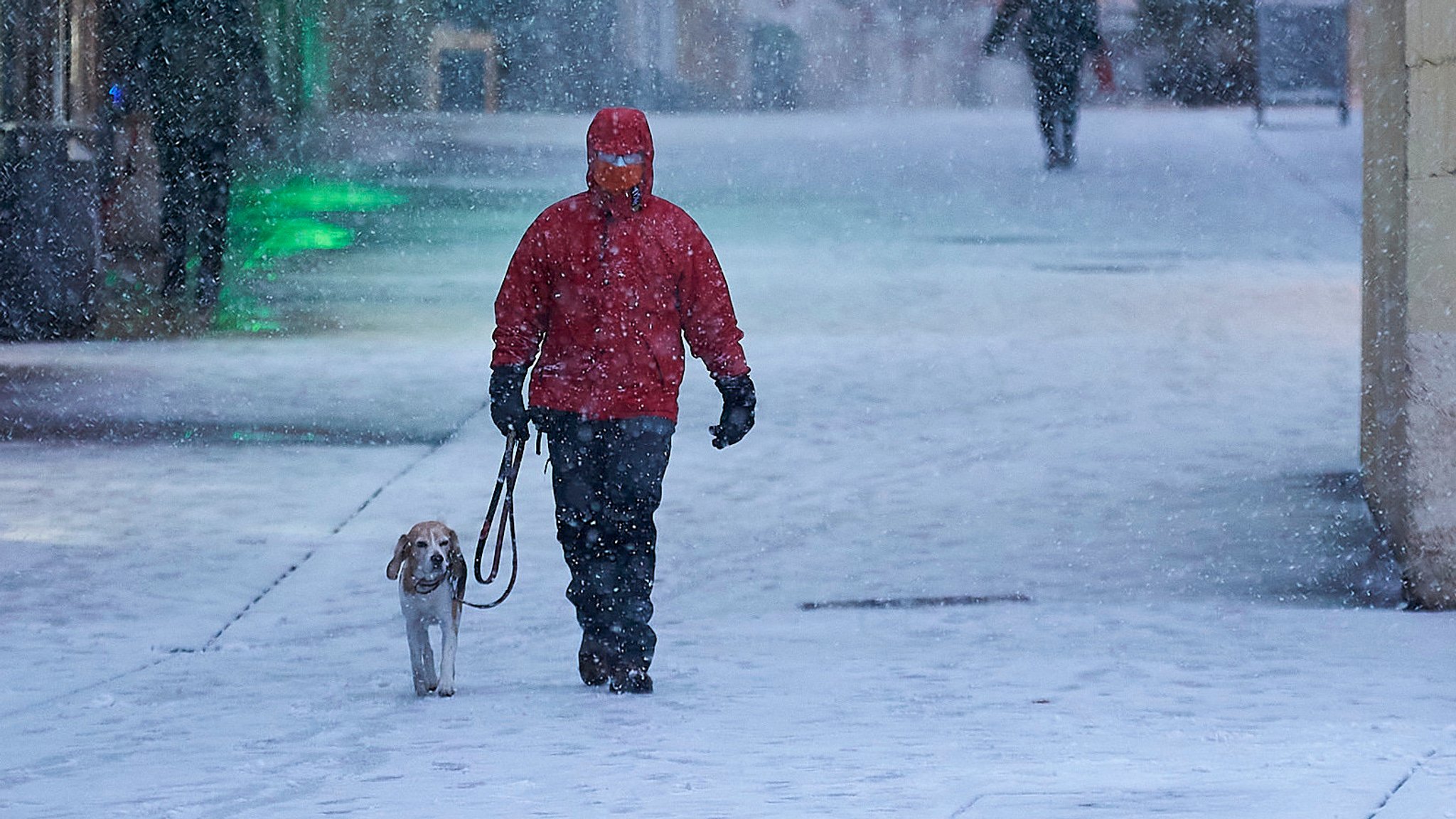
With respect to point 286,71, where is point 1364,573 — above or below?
below

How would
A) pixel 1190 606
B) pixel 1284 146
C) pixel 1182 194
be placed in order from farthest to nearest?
pixel 1284 146
pixel 1182 194
pixel 1190 606

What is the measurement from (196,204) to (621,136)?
35.1 feet

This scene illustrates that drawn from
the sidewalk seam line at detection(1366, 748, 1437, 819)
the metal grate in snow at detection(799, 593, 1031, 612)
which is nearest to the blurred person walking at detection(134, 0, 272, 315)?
the metal grate in snow at detection(799, 593, 1031, 612)

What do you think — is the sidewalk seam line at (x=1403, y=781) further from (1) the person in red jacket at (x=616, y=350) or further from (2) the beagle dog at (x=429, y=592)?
(2) the beagle dog at (x=429, y=592)

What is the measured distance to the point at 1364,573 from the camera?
25.3ft

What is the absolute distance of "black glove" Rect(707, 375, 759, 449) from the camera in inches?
227

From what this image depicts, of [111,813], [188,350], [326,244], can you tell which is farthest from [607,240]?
[326,244]

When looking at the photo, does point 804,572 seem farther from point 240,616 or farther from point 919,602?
point 240,616

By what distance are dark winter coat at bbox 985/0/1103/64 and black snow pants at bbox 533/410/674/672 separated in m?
23.4

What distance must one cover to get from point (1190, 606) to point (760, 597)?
136 cm

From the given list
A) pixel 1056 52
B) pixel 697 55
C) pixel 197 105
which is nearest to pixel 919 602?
pixel 197 105

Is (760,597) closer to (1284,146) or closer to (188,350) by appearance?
(188,350)

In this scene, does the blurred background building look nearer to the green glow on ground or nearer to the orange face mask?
the green glow on ground

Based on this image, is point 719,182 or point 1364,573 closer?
point 1364,573
